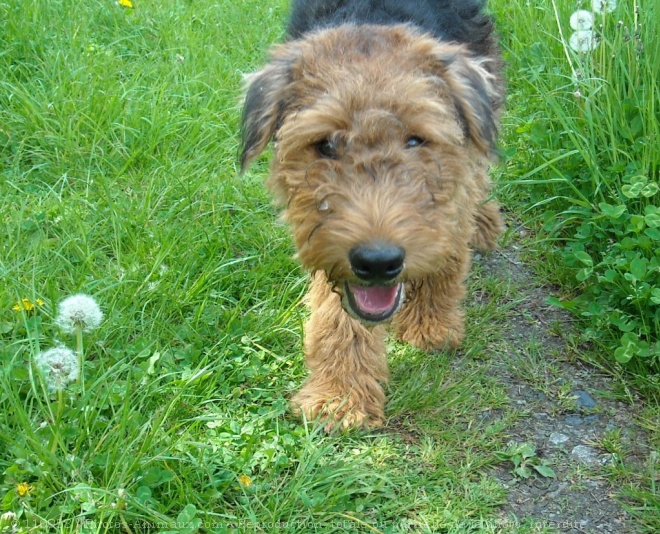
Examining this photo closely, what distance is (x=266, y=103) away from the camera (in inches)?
103

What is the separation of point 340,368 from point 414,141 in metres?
0.92

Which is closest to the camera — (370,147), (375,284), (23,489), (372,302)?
(23,489)

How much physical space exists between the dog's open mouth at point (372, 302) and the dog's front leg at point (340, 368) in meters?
0.32

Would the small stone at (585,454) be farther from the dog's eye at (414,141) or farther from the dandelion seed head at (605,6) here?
the dandelion seed head at (605,6)

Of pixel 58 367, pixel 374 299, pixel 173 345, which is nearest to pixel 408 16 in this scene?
pixel 374 299

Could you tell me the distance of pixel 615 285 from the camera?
9.91 ft

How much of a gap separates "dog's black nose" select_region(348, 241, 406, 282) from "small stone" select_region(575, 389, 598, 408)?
1.14 m

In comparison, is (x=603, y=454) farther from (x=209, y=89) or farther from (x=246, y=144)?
(x=209, y=89)

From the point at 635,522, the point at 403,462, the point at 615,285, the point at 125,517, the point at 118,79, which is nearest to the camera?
the point at 125,517

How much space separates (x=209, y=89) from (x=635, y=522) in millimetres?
3337

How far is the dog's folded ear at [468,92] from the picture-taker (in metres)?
2.62

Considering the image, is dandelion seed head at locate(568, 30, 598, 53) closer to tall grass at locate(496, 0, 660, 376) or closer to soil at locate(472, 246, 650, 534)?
tall grass at locate(496, 0, 660, 376)

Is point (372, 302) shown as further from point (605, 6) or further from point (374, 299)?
point (605, 6)

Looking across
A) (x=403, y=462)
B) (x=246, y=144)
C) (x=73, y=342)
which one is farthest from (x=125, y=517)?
(x=246, y=144)
